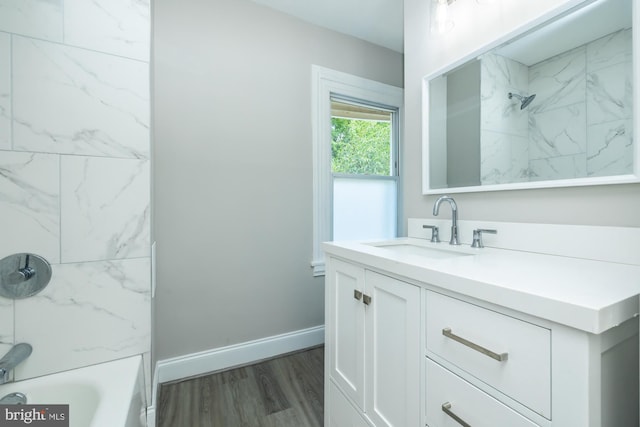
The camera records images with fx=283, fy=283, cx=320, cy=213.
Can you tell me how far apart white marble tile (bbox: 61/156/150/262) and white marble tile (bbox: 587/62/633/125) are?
1.71m

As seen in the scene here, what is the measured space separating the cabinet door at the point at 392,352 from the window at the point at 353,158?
1190 millimetres

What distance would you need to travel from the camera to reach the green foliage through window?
235 cm

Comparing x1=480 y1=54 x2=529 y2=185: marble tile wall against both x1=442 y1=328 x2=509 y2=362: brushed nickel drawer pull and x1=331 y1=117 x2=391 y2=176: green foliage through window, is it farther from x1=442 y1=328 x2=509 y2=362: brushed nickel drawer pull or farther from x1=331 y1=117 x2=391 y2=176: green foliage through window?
x1=331 y1=117 x2=391 y2=176: green foliage through window

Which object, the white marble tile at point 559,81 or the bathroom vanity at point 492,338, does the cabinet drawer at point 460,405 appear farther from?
the white marble tile at point 559,81

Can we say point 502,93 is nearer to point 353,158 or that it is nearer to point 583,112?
point 583,112

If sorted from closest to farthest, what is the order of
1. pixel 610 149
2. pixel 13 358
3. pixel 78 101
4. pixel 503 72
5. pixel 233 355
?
1. pixel 610 149
2. pixel 13 358
3. pixel 78 101
4. pixel 503 72
5. pixel 233 355

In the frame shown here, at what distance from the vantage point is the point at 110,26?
116cm

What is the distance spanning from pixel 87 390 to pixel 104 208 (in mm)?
691

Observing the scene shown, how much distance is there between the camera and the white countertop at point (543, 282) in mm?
493

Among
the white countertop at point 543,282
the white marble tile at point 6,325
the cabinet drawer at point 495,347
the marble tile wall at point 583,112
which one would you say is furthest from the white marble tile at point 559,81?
the white marble tile at point 6,325

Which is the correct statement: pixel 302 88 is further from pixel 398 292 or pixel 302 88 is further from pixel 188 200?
pixel 398 292

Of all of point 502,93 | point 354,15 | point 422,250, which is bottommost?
point 422,250

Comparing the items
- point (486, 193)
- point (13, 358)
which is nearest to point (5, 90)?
point (13, 358)

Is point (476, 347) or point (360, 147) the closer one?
point (476, 347)
